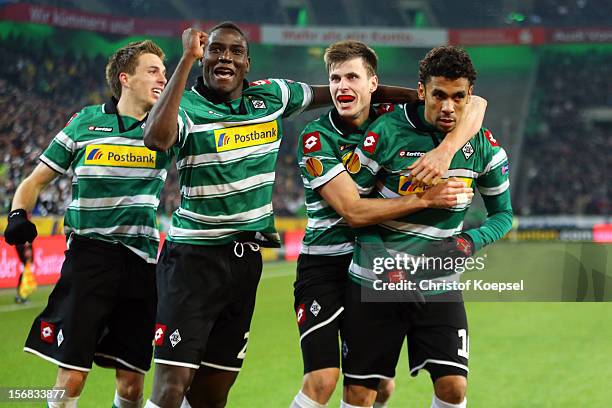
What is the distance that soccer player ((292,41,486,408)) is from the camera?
4.59 meters

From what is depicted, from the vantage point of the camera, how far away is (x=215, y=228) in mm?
4664

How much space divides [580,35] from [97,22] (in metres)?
24.2

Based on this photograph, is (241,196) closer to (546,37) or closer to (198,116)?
(198,116)

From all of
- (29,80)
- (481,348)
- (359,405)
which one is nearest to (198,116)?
(359,405)

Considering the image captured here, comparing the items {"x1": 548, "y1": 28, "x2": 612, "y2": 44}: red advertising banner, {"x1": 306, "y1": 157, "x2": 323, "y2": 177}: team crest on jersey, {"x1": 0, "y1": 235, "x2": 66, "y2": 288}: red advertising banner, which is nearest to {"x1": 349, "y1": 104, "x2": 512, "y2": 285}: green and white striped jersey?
{"x1": 306, "y1": 157, "x2": 323, "y2": 177}: team crest on jersey

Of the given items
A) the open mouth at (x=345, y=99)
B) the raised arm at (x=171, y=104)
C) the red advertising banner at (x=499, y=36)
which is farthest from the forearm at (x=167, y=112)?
the red advertising banner at (x=499, y=36)

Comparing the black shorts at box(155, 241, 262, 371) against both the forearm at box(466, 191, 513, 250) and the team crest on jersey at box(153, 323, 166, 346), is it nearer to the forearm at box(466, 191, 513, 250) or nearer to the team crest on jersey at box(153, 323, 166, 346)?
the team crest on jersey at box(153, 323, 166, 346)

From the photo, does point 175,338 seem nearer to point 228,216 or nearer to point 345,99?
point 228,216

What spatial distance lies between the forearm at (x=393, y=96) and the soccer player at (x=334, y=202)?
0.05 metres

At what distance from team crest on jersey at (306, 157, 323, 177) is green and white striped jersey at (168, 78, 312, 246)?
0.67 feet

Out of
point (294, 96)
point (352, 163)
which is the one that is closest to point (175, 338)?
point (352, 163)

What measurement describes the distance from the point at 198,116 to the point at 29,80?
89.7ft

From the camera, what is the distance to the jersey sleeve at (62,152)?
5320mm

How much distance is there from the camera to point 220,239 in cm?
469
